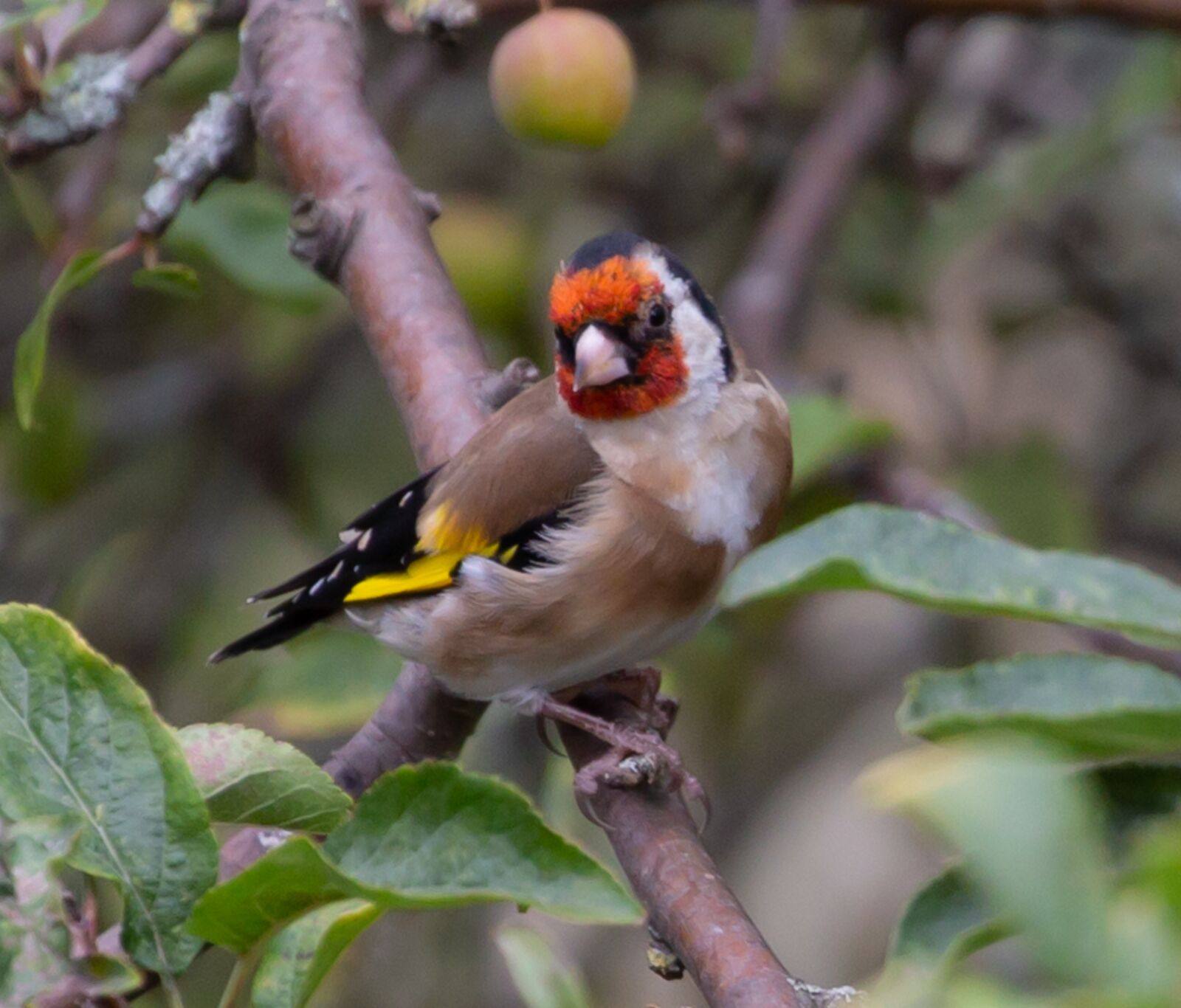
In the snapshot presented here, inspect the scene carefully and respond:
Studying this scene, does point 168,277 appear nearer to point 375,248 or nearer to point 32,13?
point 375,248

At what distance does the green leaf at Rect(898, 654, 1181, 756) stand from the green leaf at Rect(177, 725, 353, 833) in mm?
451

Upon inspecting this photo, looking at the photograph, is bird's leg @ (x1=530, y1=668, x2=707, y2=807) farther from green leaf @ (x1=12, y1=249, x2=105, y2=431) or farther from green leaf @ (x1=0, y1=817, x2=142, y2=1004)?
green leaf @ (x1=12, y1=249, x2=105, y2=431)

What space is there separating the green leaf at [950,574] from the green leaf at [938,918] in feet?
0.55

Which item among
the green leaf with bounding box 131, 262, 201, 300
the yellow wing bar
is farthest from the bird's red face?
the green leaf with bounding box 131, 262, 201, 300

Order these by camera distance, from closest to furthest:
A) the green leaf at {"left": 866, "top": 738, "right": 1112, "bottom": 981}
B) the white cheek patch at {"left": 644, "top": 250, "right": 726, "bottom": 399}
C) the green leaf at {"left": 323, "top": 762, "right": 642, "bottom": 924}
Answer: the green leaf at {"left": 866, "top": 738, "right": 1112, "bottom": 981} < the green leaf at {"left": 323, "top": 762, "right": 642, "bottom": 924} < the white cheek patch at {"left": 644, "top": 250, "right": 726, "bottom": 399}

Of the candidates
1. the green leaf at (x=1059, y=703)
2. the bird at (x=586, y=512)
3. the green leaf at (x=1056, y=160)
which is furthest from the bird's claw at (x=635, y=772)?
the green leaf at (x=1056, y=160)

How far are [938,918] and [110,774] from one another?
0.58 metres

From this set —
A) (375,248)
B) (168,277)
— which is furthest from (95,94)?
(375,248)

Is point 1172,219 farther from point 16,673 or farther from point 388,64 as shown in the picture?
point 16,673

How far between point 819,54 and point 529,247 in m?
0.91

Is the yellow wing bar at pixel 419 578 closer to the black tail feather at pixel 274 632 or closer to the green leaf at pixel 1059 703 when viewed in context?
the black tail feather at pixel 274 632

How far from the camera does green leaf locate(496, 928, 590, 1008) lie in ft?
2.69

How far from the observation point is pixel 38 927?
101cm

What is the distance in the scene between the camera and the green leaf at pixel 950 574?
2.77 feet
